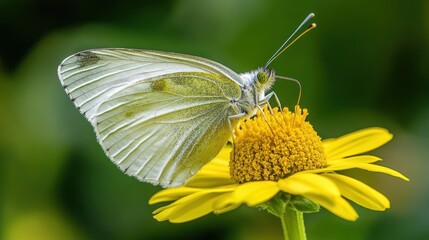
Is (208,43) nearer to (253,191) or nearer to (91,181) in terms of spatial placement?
(91,181)

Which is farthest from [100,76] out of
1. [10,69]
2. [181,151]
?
[10,69]

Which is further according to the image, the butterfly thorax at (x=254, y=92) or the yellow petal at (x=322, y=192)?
the butterfly thorax at (x=254, y=92)

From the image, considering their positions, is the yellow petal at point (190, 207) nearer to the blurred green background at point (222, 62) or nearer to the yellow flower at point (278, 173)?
the yellow flower at point (278, 173)

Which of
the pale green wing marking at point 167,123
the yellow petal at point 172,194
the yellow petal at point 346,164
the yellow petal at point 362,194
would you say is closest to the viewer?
the yellow petal at point 362,194

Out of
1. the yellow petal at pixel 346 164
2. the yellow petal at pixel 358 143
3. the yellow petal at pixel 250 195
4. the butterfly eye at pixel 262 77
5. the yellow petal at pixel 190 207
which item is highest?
the butterfly eye at pixel 262 77

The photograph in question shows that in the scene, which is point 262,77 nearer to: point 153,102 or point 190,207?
point 153,102

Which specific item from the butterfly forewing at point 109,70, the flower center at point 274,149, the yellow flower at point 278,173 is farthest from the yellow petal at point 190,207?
the butterfly forewing at point 109,70

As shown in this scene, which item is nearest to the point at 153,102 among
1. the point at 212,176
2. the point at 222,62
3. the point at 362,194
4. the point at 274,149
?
the point at 212,176
